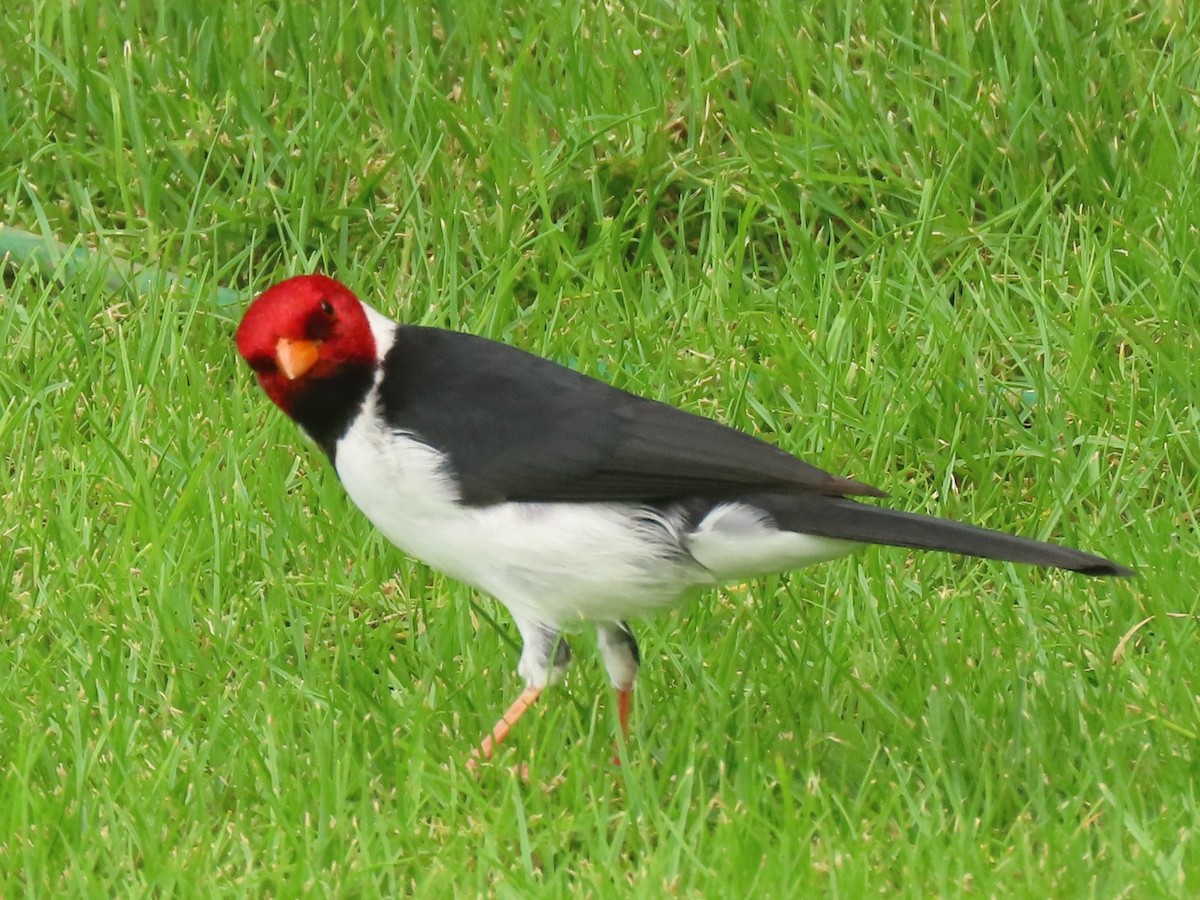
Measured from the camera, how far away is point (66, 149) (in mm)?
Result: 6934

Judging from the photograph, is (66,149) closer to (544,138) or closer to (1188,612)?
(544,138)

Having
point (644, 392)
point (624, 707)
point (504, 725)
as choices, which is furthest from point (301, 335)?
point (644, 392)

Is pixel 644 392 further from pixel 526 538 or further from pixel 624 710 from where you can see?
pixel 526 538

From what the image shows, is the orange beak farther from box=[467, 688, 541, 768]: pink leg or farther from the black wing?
box=[467, 688, 541, 768]: pink leg

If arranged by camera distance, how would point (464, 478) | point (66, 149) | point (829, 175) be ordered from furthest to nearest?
point (66, 149), point (829, 175), point (464, 478)

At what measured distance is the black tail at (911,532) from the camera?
408 centimetres

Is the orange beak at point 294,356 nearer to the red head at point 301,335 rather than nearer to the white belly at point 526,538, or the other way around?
the red head at point 301,335

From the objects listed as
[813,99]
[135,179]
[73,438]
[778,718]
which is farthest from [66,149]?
[778,718]

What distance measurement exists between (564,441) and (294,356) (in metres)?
0.62

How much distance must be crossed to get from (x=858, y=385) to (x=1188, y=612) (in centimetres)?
137

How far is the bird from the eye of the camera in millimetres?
4426

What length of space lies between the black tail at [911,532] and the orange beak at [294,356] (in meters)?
1.02

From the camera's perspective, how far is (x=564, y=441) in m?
4.49

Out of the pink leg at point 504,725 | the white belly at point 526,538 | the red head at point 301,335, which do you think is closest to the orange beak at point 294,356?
the red head at point 301,335
